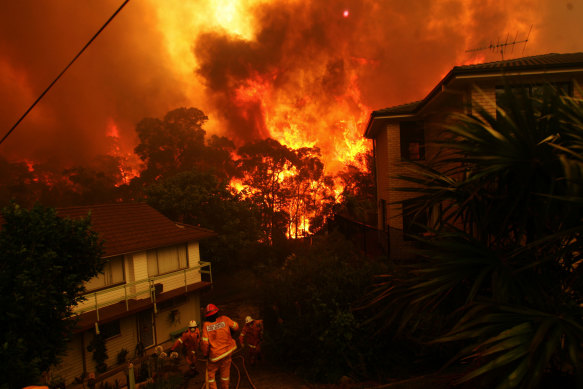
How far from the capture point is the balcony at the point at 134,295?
14203 mm

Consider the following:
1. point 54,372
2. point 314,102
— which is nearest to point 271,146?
point 314,102

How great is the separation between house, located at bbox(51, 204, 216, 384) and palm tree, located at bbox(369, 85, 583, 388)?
41.7 feet

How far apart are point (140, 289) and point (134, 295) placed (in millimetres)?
521

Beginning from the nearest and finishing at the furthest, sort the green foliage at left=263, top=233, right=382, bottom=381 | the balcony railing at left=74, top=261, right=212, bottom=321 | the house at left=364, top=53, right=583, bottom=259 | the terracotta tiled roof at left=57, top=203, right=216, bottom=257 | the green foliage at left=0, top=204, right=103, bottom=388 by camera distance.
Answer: the green foliage at left=0, top=204, right=103, bottom=388 < the green foliage at left=263, top=233, right=382, bottom=381 < the house at left=364, top=53, right=583, bottom=259 < the balcony railing at left=74, top=261, right=212, bottom=321 < the terracotta tiled roof at left=57, top=203, right=216, bottom=257

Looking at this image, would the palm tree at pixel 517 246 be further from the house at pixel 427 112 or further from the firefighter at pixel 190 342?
the house at pixel 427 112

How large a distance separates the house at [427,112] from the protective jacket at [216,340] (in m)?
5.17

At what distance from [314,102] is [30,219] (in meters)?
50.7

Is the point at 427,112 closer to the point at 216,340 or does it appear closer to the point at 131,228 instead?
the point at 216,340

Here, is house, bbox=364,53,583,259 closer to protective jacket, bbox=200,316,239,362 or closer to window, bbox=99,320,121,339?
protective jacket, bbox=200,316,239,362

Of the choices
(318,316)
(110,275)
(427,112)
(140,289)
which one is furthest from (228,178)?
(318,316)

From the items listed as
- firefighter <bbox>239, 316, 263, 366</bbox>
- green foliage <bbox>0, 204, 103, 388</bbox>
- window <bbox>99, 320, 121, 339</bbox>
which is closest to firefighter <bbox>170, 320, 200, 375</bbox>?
firefighter <bbox>239, 316, 263, 366</bbox>

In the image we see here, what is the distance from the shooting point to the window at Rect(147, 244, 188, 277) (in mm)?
17781

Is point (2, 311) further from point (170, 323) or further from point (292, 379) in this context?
point (170, 323)

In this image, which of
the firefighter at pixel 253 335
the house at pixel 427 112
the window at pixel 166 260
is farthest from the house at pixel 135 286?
the house at pixel 427 112
